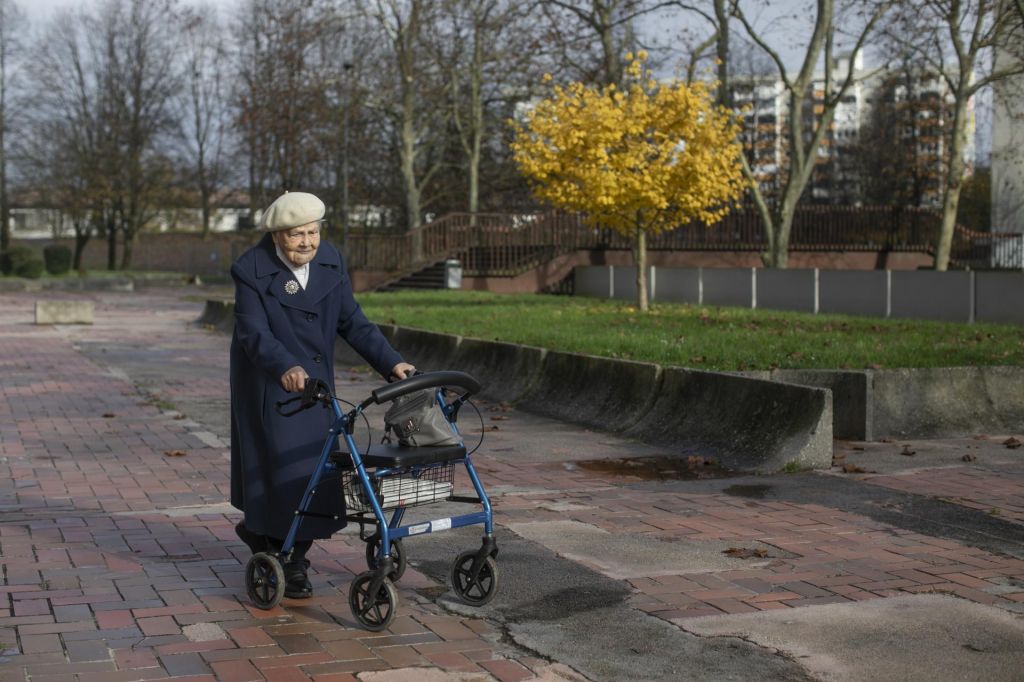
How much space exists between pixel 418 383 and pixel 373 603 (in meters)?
0.85

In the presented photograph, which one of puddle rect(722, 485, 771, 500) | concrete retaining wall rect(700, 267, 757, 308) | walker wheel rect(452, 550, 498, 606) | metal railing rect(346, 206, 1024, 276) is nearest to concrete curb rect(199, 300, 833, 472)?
puddle rect(722, 485, 771, 500)

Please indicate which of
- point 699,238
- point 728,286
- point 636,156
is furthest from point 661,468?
point 699,238

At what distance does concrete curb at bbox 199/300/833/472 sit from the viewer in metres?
9.35

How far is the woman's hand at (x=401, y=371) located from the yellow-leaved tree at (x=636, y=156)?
734 inches

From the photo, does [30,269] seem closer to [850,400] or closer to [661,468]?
[850,400]

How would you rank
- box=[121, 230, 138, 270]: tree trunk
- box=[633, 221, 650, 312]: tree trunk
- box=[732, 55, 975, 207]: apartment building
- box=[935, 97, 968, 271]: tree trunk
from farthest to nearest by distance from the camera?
box=[121, 230, 138, 270]: tree trunk < box=[732, 55, 975, 207]: apartment building < box=[935, 97, 968, 271]: tree trunk < box=[633, 221, 650, 312]: tree trunk

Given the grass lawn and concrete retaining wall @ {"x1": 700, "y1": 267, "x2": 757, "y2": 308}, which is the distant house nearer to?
concrete retaining wall @ {"x1": 700, "y1": 267, "x2": 757, "y2": 308}

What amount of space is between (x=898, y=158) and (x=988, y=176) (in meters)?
7.67

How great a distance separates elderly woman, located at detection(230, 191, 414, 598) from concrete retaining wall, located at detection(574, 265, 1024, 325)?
20.2 metres

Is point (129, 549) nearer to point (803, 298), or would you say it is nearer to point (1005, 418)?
point (1005, 418)

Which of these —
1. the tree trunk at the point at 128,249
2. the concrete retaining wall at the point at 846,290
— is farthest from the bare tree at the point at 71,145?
the concrete retaining wall at the point at 846,290

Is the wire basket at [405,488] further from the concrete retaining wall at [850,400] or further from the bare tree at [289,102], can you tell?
the bare tree at [289,102]

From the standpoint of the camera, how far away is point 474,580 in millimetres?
5625

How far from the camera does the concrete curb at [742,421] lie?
927 centimetres
